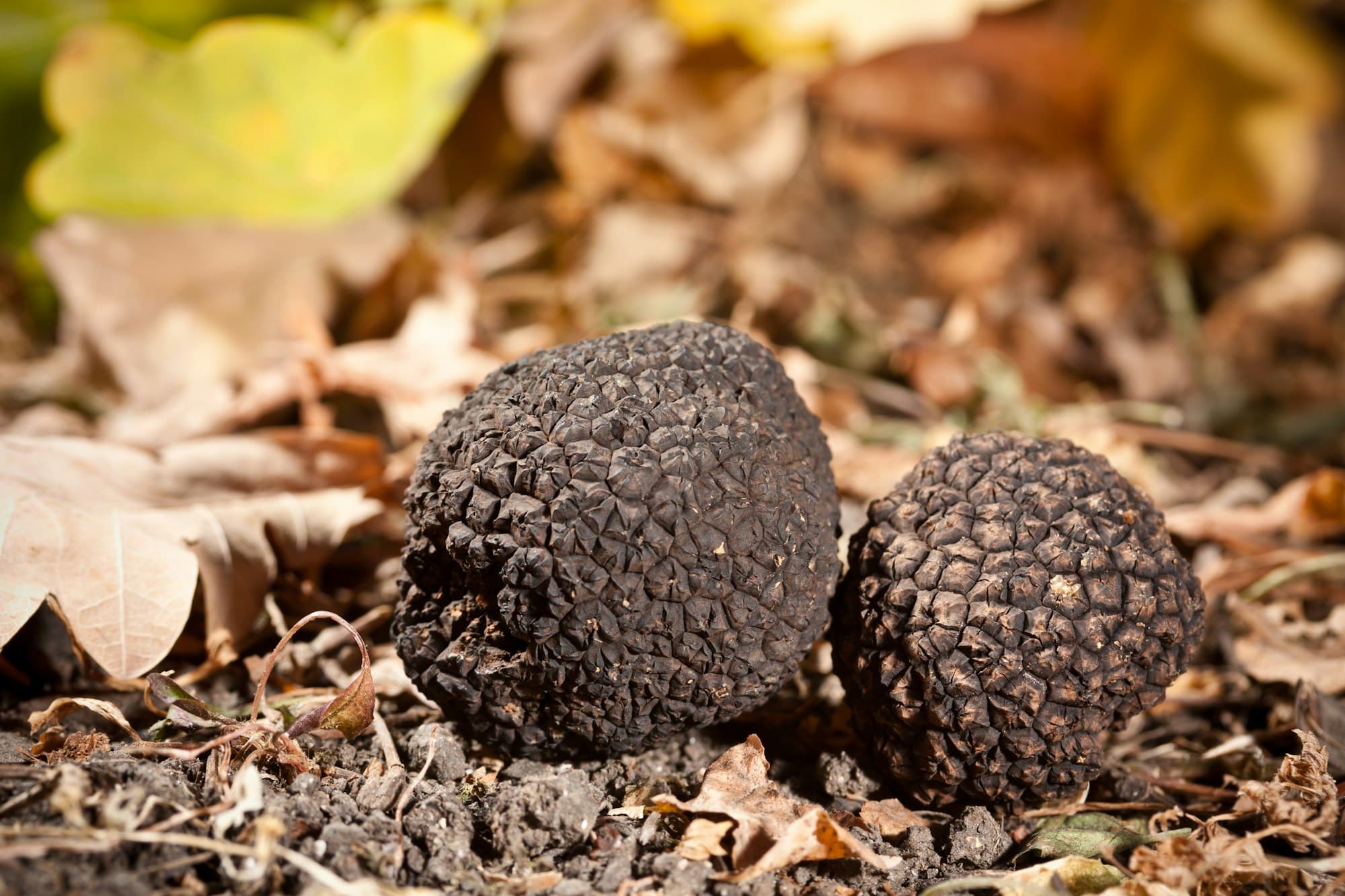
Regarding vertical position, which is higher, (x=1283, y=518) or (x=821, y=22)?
(x=821, y=22)

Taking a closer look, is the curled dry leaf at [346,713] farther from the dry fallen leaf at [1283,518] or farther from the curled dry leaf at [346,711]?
the dry fallen leaf at [1283,518]

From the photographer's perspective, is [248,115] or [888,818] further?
[248,115]

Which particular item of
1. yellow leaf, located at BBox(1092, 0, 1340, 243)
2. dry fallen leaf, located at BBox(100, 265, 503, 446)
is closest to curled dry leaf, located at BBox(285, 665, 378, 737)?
dry fallen leaf, located at BBox(100, 265, 503, 446)

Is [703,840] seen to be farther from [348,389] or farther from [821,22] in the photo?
[821,22]

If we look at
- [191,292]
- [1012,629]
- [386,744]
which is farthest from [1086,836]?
[191,292]

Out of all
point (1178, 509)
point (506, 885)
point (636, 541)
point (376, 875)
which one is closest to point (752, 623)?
point (636, 541)

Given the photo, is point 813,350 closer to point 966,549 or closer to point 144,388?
point 966,549
